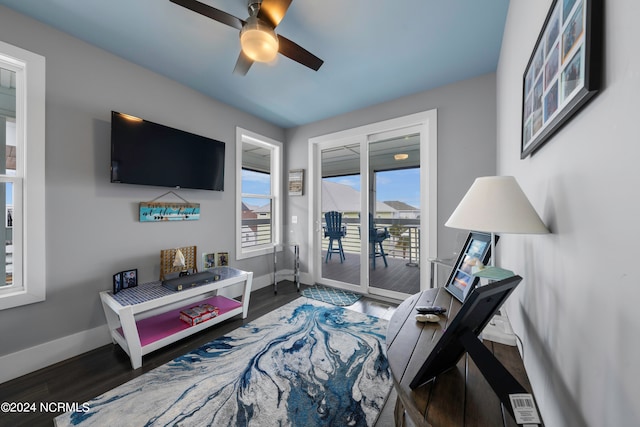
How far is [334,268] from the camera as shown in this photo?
3.76m

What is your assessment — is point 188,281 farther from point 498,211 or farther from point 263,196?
point 498,211

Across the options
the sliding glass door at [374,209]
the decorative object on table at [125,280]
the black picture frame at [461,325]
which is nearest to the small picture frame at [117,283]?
the decorative object on table at [125,280]

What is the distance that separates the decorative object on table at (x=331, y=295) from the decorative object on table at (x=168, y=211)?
1.82 m

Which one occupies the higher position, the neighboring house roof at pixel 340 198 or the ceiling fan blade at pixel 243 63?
the ceiling fan blade at pixel 243 63

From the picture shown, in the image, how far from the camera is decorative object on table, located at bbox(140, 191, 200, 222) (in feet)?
7.76

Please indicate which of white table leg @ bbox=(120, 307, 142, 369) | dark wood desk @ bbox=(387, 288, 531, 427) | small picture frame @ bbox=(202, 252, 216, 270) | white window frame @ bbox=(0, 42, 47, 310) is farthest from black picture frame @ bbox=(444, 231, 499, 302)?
white window frame @ bbox=(0, 42, 47, 310)

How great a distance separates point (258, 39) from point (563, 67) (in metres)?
1.61

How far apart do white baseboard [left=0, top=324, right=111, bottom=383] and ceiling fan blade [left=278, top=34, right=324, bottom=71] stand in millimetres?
2853

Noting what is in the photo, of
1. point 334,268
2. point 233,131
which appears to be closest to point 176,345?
point 334,268

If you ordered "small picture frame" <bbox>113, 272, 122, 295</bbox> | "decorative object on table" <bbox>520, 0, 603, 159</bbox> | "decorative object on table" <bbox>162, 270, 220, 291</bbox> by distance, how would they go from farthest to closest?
"decorative object on table" <bbox>162, 270, 220, 291</bbox>
"small picture frame" <bbox>113, 272, 122, 295</bbox>
"decorative object on table" <bbox>520, 0, 603, 159</bbox>

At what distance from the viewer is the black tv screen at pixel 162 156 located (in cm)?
209

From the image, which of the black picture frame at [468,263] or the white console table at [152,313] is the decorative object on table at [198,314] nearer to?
the white console table at [152,313]

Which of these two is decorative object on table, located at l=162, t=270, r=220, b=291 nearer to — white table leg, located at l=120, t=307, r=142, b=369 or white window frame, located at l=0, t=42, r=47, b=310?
white table leg, located at l=120, t=307, r=142, b=369

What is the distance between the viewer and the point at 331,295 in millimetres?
3279
